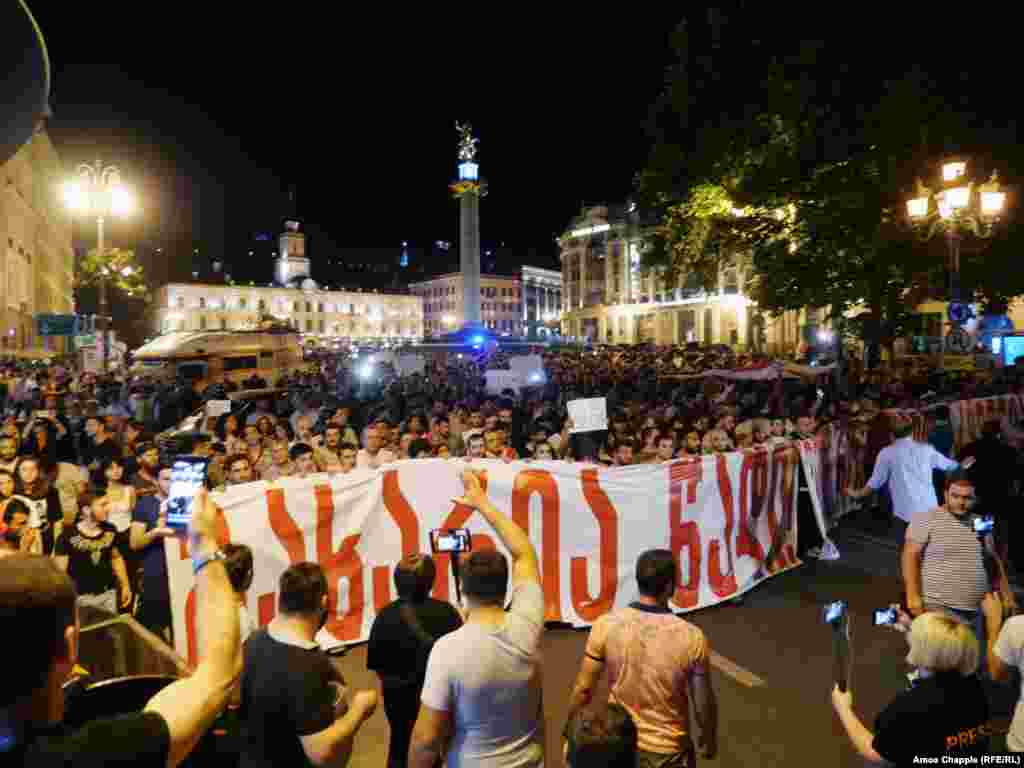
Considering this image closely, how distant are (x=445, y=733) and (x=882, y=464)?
242 inches

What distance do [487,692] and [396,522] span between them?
147 inches

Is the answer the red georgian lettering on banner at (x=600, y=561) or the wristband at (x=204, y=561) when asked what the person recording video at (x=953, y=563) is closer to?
the red georgian lettering on banner at (x=600, y=561)

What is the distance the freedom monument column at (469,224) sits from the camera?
58219 millimetres

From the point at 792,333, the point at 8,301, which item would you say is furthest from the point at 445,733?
the point at 792,333

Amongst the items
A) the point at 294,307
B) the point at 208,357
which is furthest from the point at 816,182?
the point at 294,307

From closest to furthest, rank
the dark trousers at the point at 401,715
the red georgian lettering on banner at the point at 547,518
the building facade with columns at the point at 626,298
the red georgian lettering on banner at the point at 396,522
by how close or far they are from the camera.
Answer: the dark trousers at the point at 401,715, the red georgian lettering on banner at the point at 396,522, the red georgian lettering on banner at the point at 547,518, the building facade with columns at the point at 626,298

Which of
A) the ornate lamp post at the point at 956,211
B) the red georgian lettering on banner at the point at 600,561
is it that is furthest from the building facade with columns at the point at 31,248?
the ornate lamp post at the point at 956,211

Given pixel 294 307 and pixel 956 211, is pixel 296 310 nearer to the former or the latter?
pixel 294 307

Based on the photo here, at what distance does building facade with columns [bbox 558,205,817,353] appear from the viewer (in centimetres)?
8612

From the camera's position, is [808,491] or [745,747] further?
[808,491]

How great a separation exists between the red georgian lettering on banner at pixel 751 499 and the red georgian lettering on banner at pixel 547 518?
81.8 inches

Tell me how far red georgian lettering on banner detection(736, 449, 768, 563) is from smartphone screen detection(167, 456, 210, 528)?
5964mm

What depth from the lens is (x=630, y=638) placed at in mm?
3162

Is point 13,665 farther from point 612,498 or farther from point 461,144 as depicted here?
point 461,144
